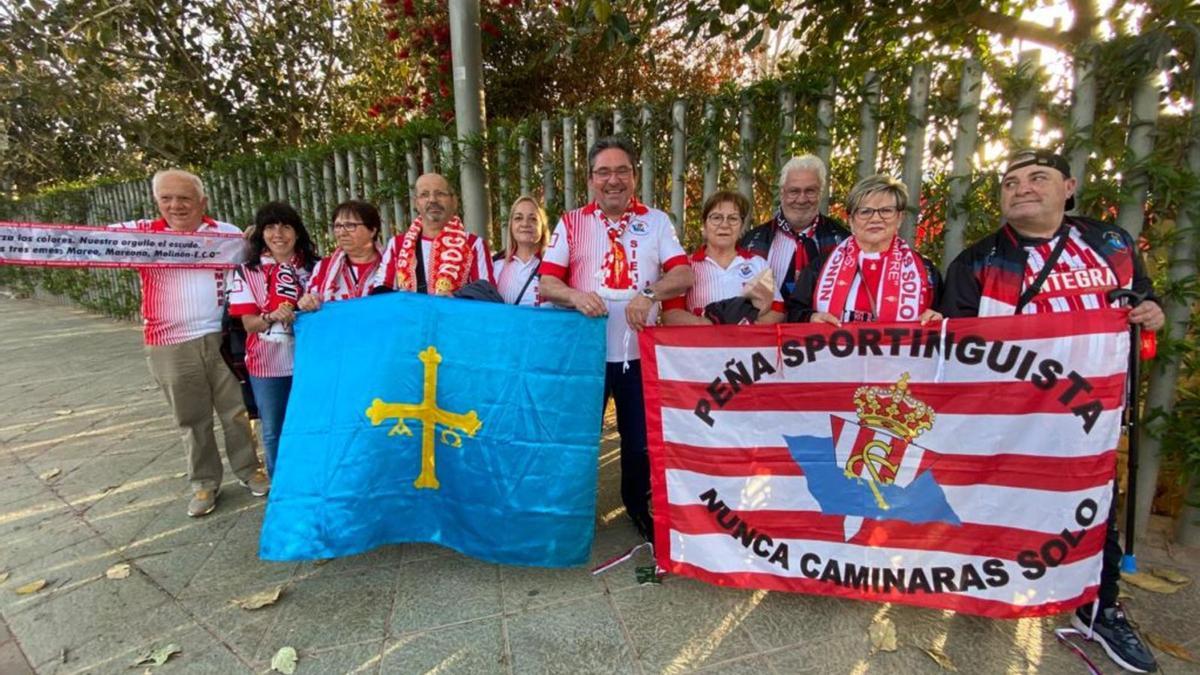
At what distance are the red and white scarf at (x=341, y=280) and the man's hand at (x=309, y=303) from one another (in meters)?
0.21

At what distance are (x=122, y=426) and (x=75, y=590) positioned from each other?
2.76m

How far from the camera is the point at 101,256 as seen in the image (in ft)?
9.73

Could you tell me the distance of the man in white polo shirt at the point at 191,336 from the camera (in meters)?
3.12

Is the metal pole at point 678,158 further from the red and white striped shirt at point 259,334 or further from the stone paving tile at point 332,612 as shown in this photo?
the stone paving tile at point 332,612

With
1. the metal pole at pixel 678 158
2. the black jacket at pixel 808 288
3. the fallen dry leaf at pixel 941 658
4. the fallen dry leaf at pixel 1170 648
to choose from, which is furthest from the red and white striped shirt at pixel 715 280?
the fallen dry leaf at pixel 1170 648

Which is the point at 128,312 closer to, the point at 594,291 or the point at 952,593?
the point at 594,291

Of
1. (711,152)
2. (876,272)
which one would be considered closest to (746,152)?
(711,152)

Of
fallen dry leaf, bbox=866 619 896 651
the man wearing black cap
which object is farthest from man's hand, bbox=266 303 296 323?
the man wearing black cap

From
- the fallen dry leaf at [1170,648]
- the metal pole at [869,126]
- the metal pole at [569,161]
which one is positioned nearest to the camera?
the fallen dry leaf at [1170,648]

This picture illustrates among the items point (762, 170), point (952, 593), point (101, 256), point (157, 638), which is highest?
point (762, 170)

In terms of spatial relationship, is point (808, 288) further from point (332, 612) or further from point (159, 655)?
point (159, 655)

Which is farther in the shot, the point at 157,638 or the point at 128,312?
the point at 128,312

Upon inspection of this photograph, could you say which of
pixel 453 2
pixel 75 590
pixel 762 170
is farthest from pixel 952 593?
pixel 453 2

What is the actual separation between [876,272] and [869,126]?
1232 mm
